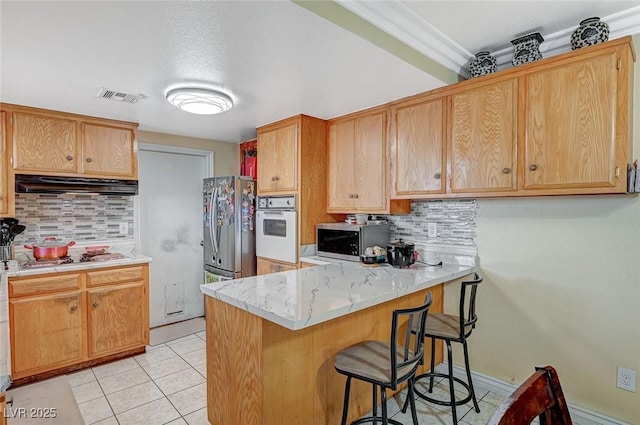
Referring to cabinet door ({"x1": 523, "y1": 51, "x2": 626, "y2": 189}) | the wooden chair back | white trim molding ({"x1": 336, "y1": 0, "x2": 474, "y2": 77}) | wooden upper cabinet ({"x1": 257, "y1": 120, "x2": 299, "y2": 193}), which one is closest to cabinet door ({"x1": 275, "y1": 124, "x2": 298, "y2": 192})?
wooden upper cabinet ({"x1": 257, "y1": 120, "x2": 299, "y2": 193})

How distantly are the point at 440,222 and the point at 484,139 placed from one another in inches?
31.6

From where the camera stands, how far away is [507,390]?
2395 mm

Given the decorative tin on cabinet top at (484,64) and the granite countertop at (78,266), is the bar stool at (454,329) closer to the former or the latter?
the decorative tin on cabinet top at (484,64)

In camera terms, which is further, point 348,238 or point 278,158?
point 278,158

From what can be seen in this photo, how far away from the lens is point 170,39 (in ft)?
5.69

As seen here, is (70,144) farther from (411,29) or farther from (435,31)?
(435,31)

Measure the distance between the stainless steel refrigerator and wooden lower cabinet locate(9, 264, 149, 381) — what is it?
75 centimetres

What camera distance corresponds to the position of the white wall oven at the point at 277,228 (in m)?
3.23

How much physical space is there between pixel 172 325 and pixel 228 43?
3.37m

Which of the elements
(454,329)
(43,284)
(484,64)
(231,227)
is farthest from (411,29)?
(43,284)

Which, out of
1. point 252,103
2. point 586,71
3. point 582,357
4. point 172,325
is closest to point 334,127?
point 252,103

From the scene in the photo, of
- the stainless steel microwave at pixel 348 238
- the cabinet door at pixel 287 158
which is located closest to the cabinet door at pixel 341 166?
the stainless steel microwave at pixel 348 238

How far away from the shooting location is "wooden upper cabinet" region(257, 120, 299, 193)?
3.24 meters

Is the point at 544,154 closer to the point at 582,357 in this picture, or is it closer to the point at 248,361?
the point at 582,357
